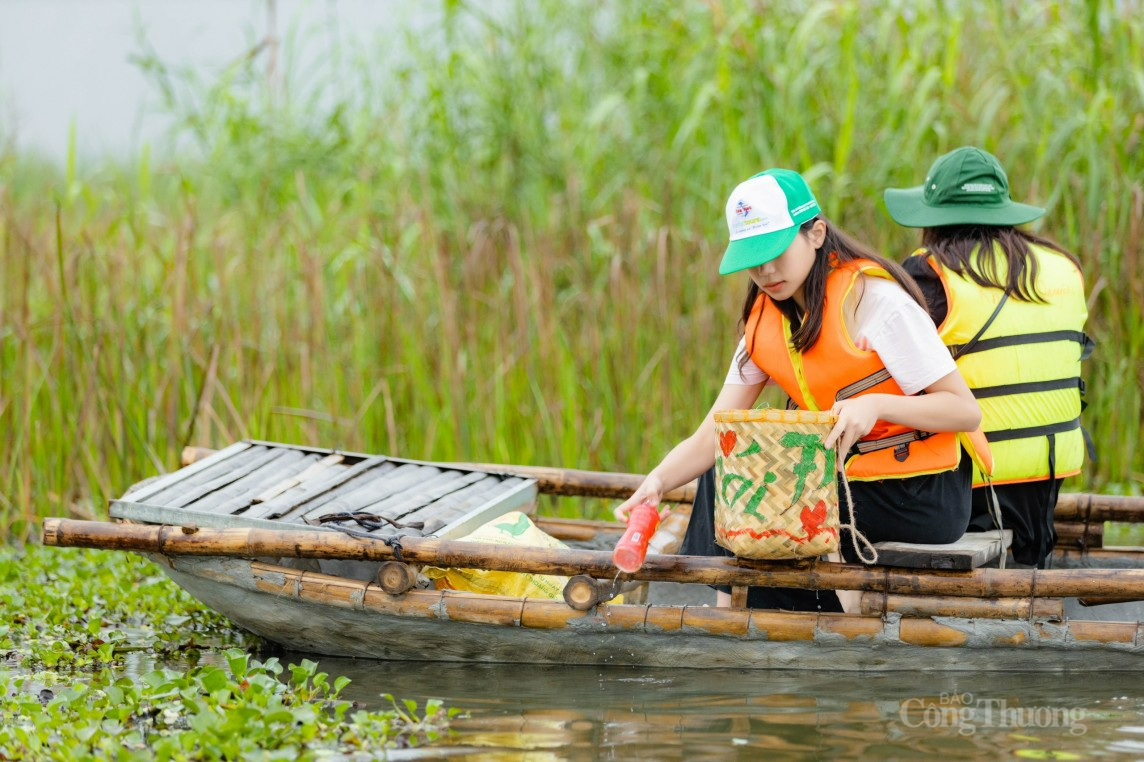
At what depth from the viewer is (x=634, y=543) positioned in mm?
3342

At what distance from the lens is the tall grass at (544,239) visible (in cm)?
523

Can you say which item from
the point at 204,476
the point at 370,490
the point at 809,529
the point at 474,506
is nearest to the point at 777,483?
the point at 809,529

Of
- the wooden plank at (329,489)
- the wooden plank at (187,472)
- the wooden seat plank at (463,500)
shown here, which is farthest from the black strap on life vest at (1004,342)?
the wooden plank at (187,472)

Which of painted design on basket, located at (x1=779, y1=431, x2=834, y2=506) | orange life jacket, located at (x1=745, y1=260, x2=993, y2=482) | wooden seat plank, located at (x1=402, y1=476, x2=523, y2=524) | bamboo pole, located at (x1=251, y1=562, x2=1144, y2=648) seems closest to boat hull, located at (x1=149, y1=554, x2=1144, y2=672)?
bamboo pole, located at (x1=251, y1=562, x2=1144, y2=648)

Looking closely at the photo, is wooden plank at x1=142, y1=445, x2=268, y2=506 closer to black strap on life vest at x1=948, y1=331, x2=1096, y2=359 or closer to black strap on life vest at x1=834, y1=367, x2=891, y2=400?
black strap on life vest at x1=834, y1=367, x2=891, y2=400

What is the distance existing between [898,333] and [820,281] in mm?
236

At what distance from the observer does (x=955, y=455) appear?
11.2 feet

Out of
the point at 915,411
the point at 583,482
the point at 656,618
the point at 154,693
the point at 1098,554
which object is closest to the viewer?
the point at 154,693

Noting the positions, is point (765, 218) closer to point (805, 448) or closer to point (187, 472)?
point (805, 448)

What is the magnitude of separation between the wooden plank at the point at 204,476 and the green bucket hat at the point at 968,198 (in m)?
2.19

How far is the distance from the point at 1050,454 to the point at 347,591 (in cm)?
205

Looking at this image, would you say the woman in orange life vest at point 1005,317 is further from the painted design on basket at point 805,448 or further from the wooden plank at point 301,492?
the wooden plank at point 301,492

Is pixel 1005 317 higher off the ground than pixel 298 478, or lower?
higher

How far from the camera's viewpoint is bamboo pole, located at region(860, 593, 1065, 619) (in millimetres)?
3414
